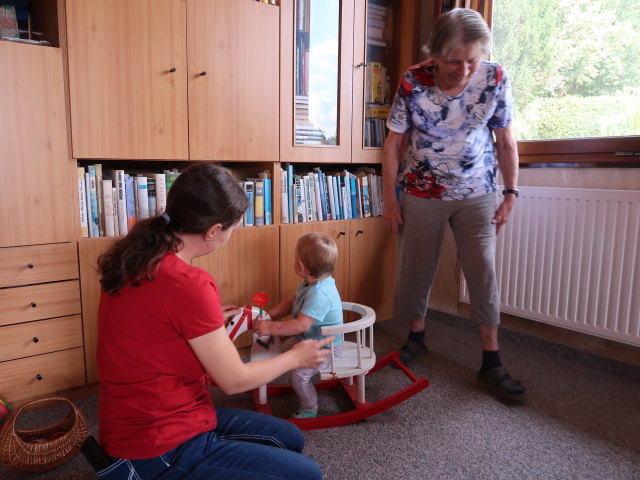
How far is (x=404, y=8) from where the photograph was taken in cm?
273

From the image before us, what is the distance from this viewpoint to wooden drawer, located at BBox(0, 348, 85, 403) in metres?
1.75

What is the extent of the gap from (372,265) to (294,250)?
1.72ft

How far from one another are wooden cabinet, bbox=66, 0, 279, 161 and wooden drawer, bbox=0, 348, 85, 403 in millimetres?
737

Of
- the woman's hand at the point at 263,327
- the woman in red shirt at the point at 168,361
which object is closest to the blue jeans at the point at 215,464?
the woman in red shirt at the point at 168,361

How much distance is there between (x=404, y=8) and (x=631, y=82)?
1184 millimetres

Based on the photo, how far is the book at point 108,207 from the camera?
1904mm

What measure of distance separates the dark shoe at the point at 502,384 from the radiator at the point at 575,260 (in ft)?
1.61

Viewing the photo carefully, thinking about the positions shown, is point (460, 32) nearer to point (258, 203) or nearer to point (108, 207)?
point (258, 203)

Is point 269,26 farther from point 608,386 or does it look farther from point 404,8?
point 608,386

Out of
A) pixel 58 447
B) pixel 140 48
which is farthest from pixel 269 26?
pixel 58 447

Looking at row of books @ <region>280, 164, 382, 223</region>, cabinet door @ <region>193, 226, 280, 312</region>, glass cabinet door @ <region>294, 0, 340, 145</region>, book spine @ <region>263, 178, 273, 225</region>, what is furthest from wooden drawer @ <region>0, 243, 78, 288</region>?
glass cabinet door @ <region>294, 0, 340, 145</region>

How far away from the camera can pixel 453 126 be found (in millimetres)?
2031

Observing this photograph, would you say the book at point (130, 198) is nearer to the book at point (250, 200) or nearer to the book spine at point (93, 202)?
the book spine at point (93, 202)

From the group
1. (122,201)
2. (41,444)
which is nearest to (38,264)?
(122,201)
